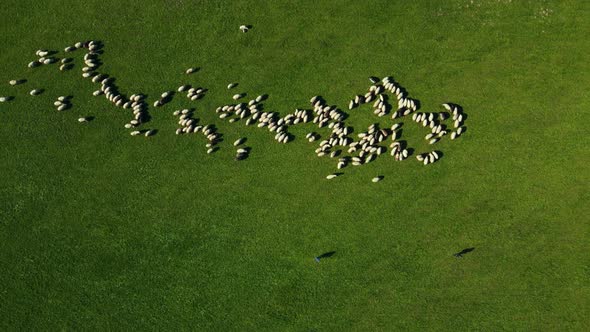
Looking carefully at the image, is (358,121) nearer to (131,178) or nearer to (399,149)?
(399,149)

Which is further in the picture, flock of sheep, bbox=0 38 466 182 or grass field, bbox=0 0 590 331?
flock of sheep, bbox=0 38 466 182

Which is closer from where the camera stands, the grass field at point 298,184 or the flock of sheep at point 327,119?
the grass field at point 298,184

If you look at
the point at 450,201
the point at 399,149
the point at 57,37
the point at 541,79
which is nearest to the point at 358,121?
the point at 399,149

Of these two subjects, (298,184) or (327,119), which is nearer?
Result: (298,184)
